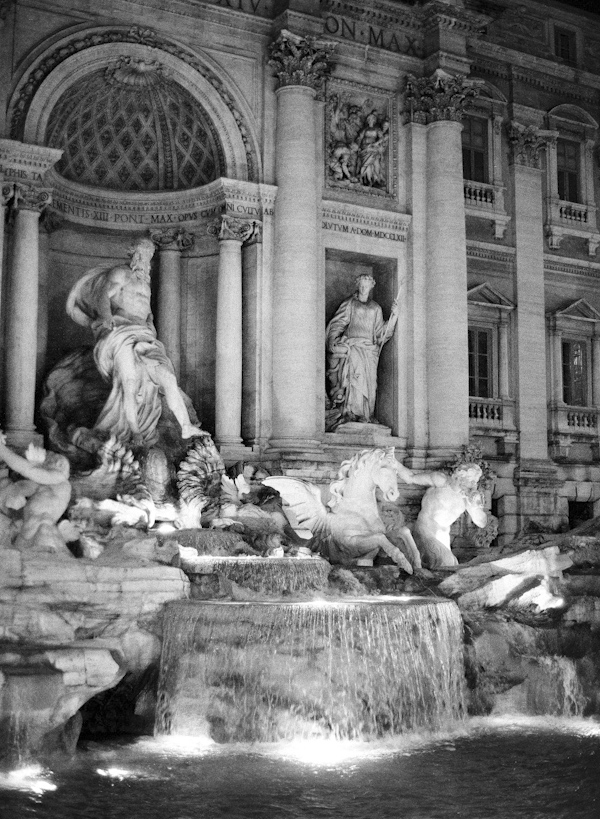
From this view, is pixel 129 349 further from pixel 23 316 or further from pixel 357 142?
pixel 357 142

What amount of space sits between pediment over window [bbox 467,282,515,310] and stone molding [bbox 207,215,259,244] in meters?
5.48

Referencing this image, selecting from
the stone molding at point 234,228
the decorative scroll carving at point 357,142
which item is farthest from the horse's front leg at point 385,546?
the decorative scroll carving at point 357,142

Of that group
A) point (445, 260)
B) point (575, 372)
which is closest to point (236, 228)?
point (445, 260)

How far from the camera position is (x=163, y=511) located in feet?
57.0

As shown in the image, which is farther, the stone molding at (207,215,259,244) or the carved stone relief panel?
the carved stone relief panel

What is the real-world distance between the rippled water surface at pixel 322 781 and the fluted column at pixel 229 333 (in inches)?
330

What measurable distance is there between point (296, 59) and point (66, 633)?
12566mm

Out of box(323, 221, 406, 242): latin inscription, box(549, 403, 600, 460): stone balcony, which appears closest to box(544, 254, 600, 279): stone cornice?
box(549, 403, 600, 460): stone balcony

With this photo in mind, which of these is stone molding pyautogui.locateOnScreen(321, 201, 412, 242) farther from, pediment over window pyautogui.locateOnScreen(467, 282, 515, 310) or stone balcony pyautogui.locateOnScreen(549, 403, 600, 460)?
stone balcony pyautogui.locateOnScreen(549, 403, 600, 460)

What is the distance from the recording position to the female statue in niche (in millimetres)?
21625

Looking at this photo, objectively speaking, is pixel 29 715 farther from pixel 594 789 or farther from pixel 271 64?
pixel 271 64

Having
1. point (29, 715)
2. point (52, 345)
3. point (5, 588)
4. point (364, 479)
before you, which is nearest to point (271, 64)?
point (52, 345)

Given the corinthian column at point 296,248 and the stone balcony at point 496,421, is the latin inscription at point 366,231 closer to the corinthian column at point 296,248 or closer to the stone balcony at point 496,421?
the corinthian column at point 296,248

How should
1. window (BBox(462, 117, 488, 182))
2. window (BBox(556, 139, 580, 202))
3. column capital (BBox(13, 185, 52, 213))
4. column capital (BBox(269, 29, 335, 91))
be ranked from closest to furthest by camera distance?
column capital (BBox(13, 185, 52, 213))
column capital (BBox(269, 29, 335, 91))
window (BBox(462, 117, 488, 182))
window (BBox(556, 139, 580, 202))
